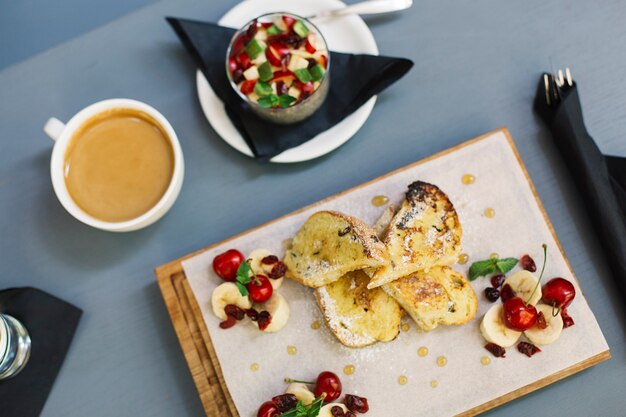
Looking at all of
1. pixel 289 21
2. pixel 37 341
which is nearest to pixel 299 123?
pixel 289 21

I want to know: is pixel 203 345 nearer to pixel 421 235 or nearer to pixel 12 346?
pixel 12 346

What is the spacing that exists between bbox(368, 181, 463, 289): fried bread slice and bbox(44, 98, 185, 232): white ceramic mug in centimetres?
73

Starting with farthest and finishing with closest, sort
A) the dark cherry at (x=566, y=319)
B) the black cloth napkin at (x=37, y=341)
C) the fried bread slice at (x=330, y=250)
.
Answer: the black cloth napkin at (x=37, y=341)
the dark cherry at (x=566, y=319)
the fried bread slice at (x=330, y=250)

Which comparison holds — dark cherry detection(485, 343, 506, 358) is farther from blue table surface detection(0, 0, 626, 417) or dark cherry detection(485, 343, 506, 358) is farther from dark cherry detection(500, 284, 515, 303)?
blue table surface detection(0, 0, 626, 417)

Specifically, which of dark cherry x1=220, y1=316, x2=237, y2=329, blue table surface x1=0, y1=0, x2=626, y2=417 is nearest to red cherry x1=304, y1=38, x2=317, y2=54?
blue table surface x1=0, y1=0, x2=626, y2=417

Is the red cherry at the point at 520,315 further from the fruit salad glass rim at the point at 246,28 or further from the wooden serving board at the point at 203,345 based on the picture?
the fruit salad glass rim at the point at 246,28

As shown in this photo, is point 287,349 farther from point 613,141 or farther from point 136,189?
point 613,141

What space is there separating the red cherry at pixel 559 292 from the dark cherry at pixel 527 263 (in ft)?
0.23

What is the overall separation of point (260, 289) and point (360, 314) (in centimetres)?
33

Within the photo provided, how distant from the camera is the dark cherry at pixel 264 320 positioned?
6.38ft

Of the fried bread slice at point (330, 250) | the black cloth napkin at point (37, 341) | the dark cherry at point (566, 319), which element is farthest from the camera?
the black cloth napkin at point (37, 341)

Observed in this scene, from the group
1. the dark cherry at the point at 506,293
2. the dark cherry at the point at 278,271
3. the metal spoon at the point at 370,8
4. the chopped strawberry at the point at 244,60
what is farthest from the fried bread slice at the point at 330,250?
the metal spoon at the point at 370,8

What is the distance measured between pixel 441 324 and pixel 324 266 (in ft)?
1.42

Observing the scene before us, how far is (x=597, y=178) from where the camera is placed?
6.70 feet
